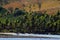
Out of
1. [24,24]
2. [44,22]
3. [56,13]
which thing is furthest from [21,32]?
[56,13]

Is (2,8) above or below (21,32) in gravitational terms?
above

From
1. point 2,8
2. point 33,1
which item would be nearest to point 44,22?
point 33,1

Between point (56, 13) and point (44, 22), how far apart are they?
37 cm

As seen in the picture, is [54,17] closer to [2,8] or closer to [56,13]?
[56,13]

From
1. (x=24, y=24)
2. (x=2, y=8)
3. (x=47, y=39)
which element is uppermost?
(x=2, y=8)

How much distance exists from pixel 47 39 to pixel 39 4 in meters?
0.88

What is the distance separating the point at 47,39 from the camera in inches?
201

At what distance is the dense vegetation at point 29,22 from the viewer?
5.12m

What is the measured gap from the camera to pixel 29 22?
5.18 m

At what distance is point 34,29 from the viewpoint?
16.9 ft

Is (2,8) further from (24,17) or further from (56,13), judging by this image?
(56,13)

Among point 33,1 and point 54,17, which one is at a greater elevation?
point 33,1

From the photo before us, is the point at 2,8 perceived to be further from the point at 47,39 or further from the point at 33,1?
the point at 47,39

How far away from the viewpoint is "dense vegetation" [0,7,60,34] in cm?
512
